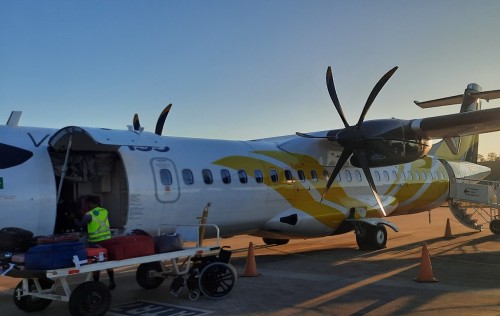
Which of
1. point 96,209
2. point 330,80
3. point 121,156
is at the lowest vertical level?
point 96,209

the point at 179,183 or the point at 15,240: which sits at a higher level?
the point at 179,183

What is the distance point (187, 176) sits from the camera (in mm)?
11188

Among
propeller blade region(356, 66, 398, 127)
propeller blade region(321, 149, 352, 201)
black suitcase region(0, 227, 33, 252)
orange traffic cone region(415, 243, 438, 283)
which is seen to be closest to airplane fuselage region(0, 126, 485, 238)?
propeller blade region(321, 149, 352, 201)

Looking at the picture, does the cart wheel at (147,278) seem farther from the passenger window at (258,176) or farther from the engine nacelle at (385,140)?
the engine nacelle at (385,140)

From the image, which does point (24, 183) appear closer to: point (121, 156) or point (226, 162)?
point (121, 156)

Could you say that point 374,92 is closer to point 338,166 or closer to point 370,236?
point 338,166

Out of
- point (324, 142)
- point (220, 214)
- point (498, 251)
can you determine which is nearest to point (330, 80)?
point (324, 142)

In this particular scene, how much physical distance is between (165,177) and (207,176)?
127 centimetres

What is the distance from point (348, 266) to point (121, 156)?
19.6ft

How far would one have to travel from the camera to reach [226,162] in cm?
1242

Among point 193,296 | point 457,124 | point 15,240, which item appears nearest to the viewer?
point 15,240

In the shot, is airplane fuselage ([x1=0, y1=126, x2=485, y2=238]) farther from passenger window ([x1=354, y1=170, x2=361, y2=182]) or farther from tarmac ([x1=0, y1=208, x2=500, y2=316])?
tarmac ([x1=0, y1=208, x2=500, y2=316])

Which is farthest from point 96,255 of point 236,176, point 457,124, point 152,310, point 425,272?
point 457,124

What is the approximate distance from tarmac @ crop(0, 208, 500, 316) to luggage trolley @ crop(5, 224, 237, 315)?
0.21 meters
